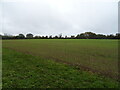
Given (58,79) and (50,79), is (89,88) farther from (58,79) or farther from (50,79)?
(50,79)

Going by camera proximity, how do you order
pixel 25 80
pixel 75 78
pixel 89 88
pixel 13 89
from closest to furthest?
pixel 13 89
pixel 89 88
pixel 25 80
pixel 75 78

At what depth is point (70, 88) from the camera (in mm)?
3365

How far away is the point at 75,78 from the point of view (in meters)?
4.17

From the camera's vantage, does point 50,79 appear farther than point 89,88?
Yes

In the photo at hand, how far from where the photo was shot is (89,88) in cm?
336

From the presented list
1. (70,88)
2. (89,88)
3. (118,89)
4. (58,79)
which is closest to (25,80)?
(58,79)

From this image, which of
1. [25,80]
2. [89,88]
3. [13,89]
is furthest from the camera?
[25,80]

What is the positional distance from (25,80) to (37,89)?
0.82 m

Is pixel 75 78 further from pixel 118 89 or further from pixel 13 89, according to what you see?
pixel 13 89

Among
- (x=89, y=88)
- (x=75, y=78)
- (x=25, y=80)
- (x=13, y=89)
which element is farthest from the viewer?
(x=75, y=78)

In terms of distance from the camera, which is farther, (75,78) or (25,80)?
(75,78)

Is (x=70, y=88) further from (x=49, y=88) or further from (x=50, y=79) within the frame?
(x=50, y=79)

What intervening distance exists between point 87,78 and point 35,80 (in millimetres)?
2090

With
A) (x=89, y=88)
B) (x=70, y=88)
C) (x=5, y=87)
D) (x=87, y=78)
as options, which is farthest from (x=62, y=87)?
(x=5, y=87)
